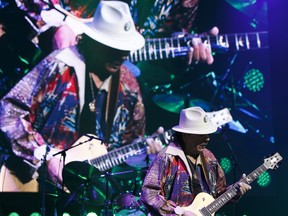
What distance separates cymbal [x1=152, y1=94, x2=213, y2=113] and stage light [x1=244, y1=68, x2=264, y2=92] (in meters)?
0.77

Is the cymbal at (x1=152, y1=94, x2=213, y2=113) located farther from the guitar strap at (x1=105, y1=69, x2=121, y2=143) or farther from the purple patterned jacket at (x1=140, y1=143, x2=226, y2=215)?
the purple patterned jacket at (x1=140, y1=143, x2=226, y2=215)

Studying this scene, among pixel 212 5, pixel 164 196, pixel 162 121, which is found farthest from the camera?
pixel 212 5

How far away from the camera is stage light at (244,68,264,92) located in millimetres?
7945

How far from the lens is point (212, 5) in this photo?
26.2ft

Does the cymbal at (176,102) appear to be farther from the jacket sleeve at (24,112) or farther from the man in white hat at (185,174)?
the man in white hat at (185,174)

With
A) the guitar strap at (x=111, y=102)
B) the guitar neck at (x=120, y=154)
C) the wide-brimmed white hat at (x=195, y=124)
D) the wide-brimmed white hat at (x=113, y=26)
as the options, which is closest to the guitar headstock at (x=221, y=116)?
the guitar neck at (x=120, y=154)

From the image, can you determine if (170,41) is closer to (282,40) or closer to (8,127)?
(282,40)

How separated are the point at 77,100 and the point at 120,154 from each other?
102 cm

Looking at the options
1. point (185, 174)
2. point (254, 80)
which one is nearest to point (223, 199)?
point (185, 174)

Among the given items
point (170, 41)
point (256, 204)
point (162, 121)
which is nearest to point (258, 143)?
point (256, 204)

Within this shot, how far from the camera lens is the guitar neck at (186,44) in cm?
748

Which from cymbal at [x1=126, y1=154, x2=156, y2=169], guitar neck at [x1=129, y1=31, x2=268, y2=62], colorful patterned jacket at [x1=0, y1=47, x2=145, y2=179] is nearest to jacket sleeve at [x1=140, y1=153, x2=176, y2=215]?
cymbal at [x1=126, y1=154, x2=156, y2=169]

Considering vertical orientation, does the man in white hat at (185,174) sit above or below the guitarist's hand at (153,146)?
above

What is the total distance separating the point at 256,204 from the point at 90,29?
3923 mm
